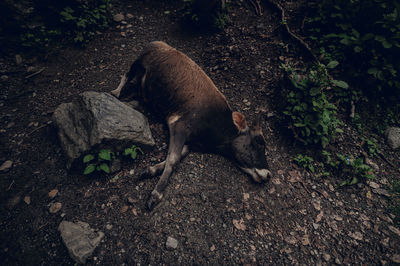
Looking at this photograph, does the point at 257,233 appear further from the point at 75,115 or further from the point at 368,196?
the point at 75,115

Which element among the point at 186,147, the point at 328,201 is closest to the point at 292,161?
the point at 328,201

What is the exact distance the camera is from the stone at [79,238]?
260 cm

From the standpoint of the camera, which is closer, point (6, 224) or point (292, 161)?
point (6, 224)

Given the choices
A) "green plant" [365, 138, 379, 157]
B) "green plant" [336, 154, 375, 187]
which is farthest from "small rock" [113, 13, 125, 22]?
"green plant" [365, 138, 379, 157]

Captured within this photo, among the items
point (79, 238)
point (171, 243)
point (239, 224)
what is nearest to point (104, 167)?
point (79, 238)

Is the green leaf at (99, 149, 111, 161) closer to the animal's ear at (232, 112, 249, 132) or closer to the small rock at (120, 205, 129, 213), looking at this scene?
the small rock at (120, 205, 129, 213)

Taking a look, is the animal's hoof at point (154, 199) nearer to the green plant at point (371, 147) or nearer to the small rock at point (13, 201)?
the small rock at point (13, 201)

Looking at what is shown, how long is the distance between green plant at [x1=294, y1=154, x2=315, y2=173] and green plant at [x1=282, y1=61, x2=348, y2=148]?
305 mm

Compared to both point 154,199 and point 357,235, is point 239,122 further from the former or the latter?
point 357,235

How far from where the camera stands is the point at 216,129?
12.6 feet

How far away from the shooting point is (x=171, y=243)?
9.46 feet

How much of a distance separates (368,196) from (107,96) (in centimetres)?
499

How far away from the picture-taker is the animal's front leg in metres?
3.21

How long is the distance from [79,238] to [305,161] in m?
3.87
